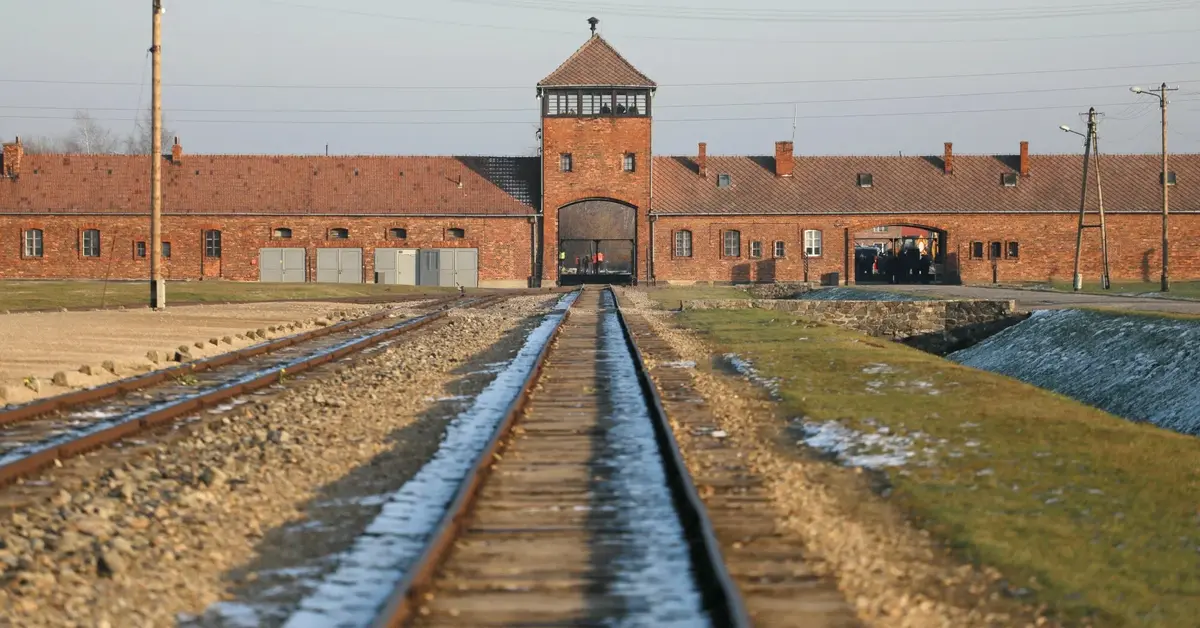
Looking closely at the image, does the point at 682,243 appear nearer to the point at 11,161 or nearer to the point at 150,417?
the point at 11,161

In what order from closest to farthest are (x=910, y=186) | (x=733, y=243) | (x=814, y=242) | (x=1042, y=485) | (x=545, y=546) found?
1. (x=545, y=546)
2. (x=1042, y=485)
3. (x=733, y=243)
4. (x=814, y=242)
5. (x=910, y=186)

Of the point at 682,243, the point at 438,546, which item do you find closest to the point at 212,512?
the point at 438,546

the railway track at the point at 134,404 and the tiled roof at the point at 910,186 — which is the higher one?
the tiled roof at the point at 910,186

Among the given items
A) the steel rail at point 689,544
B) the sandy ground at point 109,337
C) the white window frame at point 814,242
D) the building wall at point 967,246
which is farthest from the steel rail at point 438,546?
the white window frame at point 814,242

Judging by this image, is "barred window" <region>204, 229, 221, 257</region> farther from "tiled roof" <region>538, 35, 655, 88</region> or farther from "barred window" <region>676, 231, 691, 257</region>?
"barred window" <region>676, 231, 691, 257</region>

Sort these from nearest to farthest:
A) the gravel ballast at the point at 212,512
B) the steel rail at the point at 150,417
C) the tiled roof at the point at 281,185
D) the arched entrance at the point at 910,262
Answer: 1. the gravel ballast at the point at 212,512
2. the steel rail at the point at 150,417
3. the tiled roof at the point at 281,185
4. the arched entrance at the point at 910,262

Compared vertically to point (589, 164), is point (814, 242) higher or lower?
lower

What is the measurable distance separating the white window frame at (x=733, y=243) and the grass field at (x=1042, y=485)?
43.3m

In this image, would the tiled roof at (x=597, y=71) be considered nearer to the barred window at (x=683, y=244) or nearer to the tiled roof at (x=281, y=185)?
the tiled roof at (x=281, y=185)

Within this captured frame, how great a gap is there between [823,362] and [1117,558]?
37.6 ft

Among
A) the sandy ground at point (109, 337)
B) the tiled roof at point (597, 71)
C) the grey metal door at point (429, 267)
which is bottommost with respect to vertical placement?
the sandy ground at point (109, 337)

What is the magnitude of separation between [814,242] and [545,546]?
→ 2142 inches

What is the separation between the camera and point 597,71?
5719cm

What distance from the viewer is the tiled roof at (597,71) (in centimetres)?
5694
